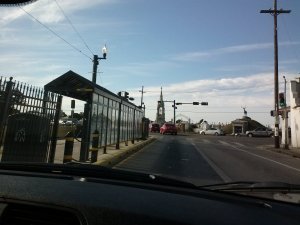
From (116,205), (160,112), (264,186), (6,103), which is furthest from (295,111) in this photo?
(160,112)

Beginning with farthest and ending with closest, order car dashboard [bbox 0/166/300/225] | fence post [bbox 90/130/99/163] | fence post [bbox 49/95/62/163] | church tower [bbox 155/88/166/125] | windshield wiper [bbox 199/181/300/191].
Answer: church tower [bbox 155/88/166/125], fence post [bbox 90/130/99/163], fence post [bbox 49/95/62/163], windshield wiper [bbox 199/181/300/191], car dashboard [bbox 0/166/300/225]

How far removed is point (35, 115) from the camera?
12.8 m

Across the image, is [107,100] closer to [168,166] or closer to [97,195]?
[168,166]

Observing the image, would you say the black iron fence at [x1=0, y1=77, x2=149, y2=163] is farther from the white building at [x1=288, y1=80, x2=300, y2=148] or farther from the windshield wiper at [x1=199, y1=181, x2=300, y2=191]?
the white building at [x1=288, y1=80, x2=300, y2=148]

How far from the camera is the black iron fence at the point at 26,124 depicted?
11422mm

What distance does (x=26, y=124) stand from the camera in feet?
40.6

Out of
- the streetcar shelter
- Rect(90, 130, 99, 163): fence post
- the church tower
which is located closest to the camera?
the streetcar shelter

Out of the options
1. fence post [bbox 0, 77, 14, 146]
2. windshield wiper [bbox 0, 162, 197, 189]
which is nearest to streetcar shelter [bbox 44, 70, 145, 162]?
fence post [bbox 0, 77, 14, 146]

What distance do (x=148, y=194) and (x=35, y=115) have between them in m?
10.9

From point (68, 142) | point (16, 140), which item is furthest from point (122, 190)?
point (68, 142)

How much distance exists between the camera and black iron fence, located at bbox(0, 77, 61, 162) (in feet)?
37.5

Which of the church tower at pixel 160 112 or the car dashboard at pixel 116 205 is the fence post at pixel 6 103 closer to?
the car dashboard at pixel 116 205

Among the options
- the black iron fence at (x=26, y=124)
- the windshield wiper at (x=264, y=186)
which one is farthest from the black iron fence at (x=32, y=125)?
the windshield wiper at (x=264, y=186)

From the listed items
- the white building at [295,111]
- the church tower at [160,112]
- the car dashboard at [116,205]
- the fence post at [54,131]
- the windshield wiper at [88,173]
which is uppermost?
the church tower at [160,112]
